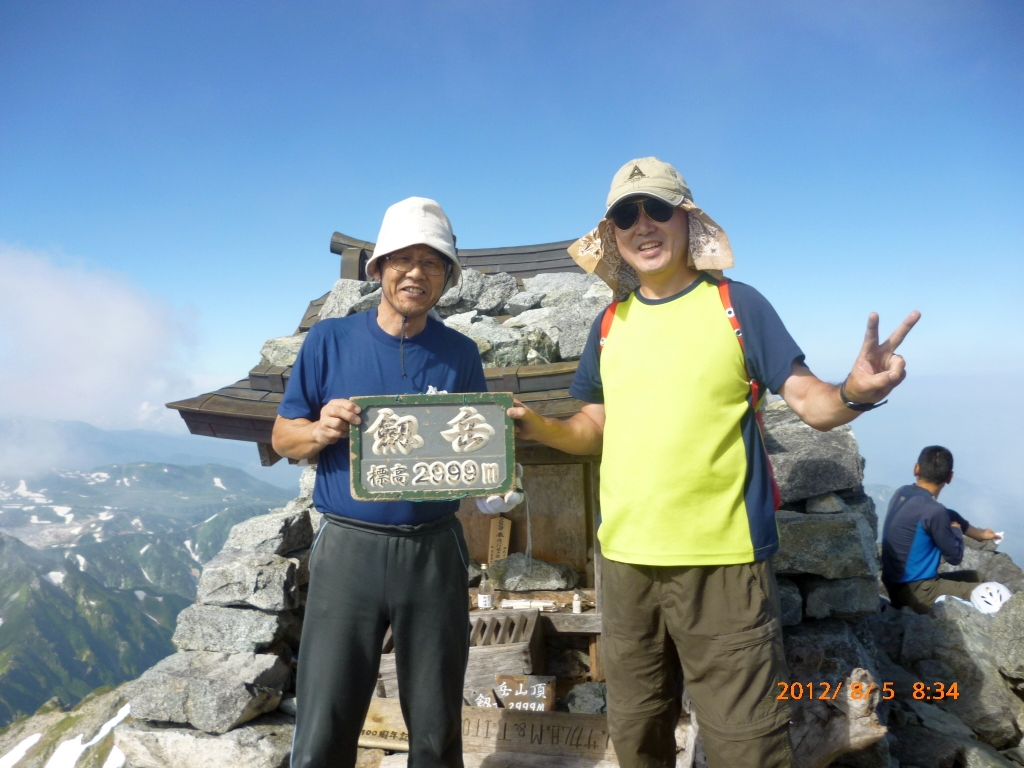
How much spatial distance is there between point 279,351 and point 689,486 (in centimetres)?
538

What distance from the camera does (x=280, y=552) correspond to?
596 cm

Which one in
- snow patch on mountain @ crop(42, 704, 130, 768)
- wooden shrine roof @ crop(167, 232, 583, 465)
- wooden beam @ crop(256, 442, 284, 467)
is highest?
wooden shrine roof @ crop(167, 232, 583, 465)

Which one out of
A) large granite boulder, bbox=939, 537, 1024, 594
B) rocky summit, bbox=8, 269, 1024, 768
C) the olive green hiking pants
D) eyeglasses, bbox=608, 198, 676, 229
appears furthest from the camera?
large granite boulder, bbox=939, 537, 1024, 594

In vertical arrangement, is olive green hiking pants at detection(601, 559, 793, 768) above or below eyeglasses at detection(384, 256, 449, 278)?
below

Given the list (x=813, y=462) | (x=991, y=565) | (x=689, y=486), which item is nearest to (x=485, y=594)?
(x=813, y=462)

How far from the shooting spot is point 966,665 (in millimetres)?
6246

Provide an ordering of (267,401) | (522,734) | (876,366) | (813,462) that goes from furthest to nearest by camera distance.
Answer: (267,401)
(813,462)
(522,734)
(876,366)

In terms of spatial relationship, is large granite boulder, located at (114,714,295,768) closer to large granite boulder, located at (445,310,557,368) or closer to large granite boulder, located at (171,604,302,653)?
large granite boulder, located at (171,604,302,653)

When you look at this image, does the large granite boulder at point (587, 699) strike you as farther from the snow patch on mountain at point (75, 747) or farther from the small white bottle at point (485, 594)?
the snow patch on mountain at point (75, 747)

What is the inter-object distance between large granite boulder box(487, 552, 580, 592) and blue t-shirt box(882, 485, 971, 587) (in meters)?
4.18

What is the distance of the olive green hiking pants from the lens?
8.24 ft

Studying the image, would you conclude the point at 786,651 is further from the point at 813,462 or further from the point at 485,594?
the point at 485,594

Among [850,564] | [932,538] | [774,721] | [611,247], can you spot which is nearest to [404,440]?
[611,247]

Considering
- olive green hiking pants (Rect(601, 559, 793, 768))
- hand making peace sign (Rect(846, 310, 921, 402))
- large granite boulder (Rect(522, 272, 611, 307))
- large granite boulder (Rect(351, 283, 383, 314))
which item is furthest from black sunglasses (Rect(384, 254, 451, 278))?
large granite boulder (Rect(522, 272, 611, 307))
